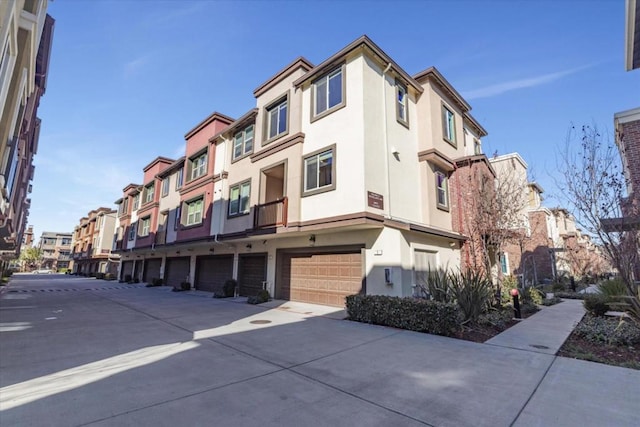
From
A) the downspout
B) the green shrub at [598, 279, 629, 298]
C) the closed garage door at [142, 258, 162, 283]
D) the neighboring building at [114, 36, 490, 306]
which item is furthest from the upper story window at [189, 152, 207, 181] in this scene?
the green shrub at [598, 279, 629, 298]

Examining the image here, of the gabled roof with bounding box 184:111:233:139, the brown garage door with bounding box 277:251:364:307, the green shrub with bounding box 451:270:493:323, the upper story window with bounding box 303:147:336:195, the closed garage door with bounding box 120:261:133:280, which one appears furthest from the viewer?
the closed garage door with bounding box 120:261:133:280

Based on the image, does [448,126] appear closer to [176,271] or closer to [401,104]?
[401,104]

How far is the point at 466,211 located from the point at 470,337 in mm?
8062

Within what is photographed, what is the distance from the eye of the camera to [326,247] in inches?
500

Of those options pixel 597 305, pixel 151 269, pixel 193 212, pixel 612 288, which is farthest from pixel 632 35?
pixel 151 269

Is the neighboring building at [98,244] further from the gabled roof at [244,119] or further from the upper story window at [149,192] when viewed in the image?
the gabled roof at [244,119]

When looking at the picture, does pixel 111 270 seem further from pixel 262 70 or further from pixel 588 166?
pixel 588 166

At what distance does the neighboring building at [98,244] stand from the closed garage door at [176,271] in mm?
20626

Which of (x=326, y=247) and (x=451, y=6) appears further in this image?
(x=326, y=247)

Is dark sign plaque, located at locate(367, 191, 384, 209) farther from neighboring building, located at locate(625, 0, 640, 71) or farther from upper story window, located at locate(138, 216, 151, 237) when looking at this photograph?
upper story window, located at locate(138, 216, 151, 237)

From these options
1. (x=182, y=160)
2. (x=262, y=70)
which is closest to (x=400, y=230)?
(x=262, y=70)

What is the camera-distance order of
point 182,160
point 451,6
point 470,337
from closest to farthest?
point 470,337, point 451,6, point 182,160

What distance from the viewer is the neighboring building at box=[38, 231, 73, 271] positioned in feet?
256

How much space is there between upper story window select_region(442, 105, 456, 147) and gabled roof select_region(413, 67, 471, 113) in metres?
0.89
